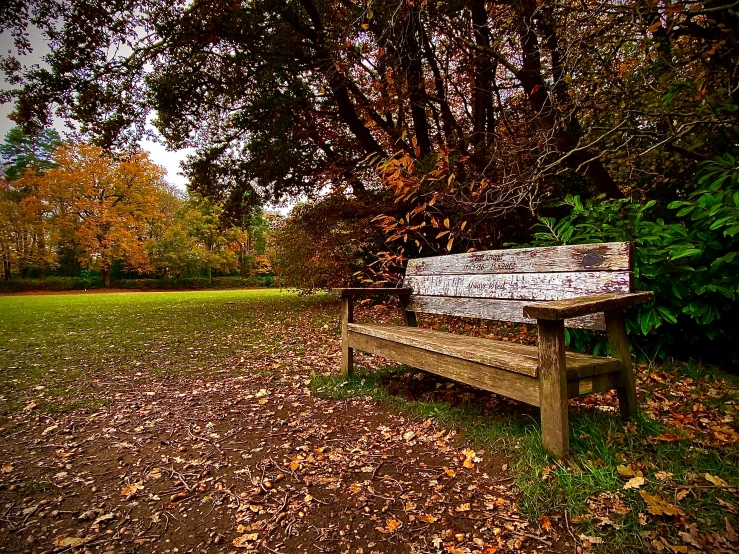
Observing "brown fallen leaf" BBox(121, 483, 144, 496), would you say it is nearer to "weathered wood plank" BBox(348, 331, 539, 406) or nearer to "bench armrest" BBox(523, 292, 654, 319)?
"weathered wood plank" BBox(348, 331, 539, 406)

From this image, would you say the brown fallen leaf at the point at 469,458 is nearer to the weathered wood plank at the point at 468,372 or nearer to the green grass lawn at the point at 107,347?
the weathered wood plank at the point at 468,372

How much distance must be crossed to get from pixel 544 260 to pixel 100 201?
28.7m

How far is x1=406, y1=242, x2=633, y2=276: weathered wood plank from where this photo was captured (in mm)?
1973

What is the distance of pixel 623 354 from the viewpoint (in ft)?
6.36

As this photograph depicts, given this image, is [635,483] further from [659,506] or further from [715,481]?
[715,481]

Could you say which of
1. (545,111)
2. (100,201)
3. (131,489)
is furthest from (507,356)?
(100,201)

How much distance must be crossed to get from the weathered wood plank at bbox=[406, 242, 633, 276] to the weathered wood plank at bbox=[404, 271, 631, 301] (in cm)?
4

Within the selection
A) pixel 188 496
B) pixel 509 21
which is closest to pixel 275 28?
pixel 509 21

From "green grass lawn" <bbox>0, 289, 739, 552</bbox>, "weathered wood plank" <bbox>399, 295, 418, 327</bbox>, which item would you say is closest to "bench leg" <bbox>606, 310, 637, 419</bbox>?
"green grass lawn" <bbox>0, 289, 739, 552</bbox>

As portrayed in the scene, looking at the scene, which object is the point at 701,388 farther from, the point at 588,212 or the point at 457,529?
the point at 457,529

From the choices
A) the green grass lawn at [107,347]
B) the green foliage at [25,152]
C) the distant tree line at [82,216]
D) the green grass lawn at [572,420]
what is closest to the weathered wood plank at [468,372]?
the green grass lawn at [572,420]

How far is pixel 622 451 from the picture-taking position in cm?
183

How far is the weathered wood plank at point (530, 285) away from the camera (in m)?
1.99

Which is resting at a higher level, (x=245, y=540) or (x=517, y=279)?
(x=517, y=279)
